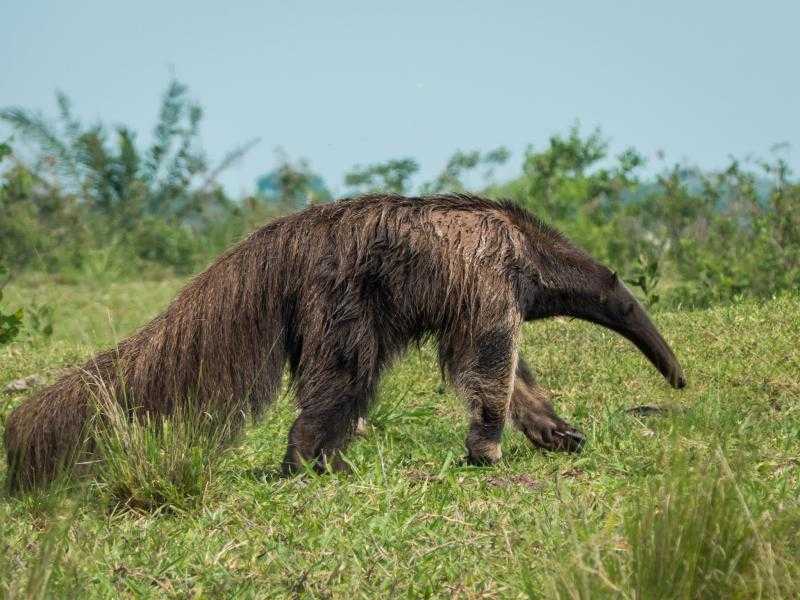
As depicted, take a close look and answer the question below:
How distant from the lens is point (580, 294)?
5812 mm

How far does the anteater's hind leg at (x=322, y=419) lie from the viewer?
5.12 meters

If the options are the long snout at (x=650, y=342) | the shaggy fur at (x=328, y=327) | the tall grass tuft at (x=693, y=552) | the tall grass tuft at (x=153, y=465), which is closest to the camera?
the tall grass tuft at (x=693, y=552)

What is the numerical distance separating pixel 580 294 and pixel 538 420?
0.68m

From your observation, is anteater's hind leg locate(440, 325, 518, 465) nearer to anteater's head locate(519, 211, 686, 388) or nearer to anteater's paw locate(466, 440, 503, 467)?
anteater's paw locate(466, 440, 503, 467)

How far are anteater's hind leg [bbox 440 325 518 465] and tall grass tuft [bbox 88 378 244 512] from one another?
124 cm

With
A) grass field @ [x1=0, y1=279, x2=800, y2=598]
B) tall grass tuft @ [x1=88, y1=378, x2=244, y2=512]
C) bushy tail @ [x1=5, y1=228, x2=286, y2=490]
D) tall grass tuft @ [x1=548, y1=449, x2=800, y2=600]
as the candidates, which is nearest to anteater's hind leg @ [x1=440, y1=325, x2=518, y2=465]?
grass field @ [x1=0, y1=279, x2=800, y2=598]

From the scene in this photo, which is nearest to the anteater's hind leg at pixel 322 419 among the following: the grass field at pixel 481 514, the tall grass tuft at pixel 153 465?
the grass field at pixel 481 514

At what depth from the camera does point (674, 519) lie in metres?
2.88

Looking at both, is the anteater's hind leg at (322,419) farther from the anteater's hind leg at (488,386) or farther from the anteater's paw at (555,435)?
the anteater's paw at (555,435)

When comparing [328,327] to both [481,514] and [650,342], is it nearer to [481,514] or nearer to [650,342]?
[481,514]

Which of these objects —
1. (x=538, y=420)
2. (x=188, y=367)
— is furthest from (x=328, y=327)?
(x=538, y=420)

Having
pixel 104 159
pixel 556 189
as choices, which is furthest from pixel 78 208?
pixel 556 189

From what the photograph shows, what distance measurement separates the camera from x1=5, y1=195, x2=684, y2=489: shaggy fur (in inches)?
197

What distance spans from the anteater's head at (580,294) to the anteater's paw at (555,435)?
53 centimetres
